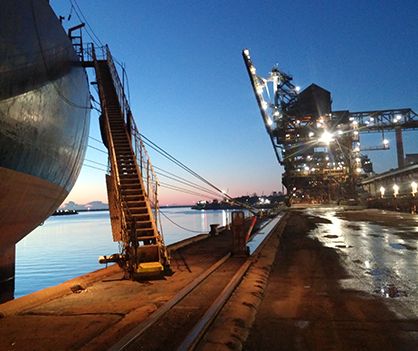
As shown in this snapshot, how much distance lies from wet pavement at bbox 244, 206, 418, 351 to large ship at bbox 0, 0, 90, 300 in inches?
199

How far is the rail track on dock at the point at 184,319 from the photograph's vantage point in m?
4.16

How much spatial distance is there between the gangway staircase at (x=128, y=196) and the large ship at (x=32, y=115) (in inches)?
89.5

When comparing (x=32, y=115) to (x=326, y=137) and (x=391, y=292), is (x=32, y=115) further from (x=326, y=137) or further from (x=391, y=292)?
(x=326, y=137)

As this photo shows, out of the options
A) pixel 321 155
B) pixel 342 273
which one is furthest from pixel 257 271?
pixel 321 155

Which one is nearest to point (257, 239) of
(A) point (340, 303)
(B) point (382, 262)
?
(B) point (382, 262)

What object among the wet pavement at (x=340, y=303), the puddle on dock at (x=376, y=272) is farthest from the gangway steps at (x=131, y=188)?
the puddle on dock at (x=376, y=272)

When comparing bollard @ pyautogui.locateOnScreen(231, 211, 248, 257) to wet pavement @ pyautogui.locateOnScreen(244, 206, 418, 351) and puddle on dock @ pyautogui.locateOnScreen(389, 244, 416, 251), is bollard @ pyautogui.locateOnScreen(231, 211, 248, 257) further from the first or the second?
puddle on dock @ pyautogui.locateOnScreen(389, 244, 416, 251)

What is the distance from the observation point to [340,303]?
20.1ft

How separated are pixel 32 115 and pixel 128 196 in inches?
211

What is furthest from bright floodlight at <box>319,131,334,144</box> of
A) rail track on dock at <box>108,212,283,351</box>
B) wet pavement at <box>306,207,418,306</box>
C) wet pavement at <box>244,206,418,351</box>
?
rail track on dock at <box>108,212,283,351</box>

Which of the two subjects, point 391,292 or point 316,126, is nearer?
point 391,292

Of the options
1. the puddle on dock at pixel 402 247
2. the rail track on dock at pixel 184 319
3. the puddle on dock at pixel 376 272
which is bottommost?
the puddle on dock at pixel 376 272

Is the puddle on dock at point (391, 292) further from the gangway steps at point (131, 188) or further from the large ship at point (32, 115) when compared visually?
the large ship at point (32, 115)

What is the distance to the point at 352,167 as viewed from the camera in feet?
193
